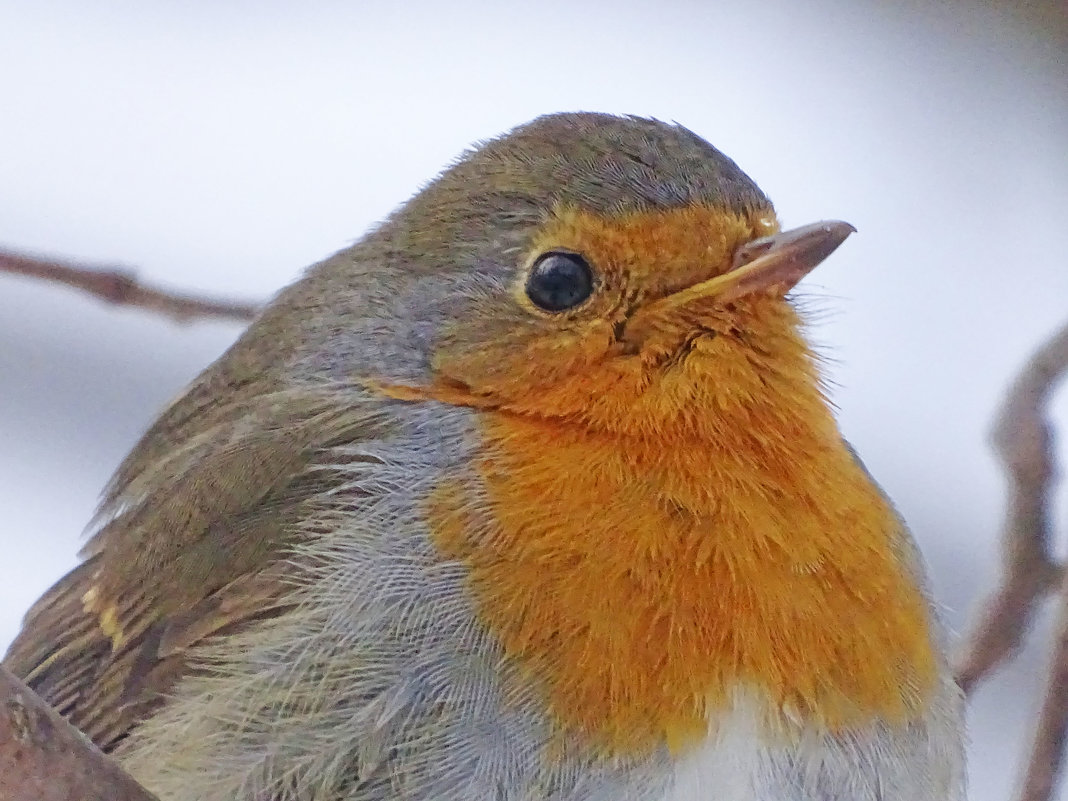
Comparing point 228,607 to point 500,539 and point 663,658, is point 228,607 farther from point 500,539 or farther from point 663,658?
point 663,658

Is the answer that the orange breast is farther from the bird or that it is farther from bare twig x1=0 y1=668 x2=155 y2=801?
bare twig x1=0 y1=668 x2=155 y2=801

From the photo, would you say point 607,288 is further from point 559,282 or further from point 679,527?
point 679,527

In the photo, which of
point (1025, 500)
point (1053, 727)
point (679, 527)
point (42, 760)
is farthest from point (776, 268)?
point (42, 760)

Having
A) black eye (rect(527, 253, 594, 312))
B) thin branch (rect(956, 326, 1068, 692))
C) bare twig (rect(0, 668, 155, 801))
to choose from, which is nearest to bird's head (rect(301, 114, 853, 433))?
black eye (rect(527, 253, 594, 312))

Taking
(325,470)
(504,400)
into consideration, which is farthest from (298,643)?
(504,400)

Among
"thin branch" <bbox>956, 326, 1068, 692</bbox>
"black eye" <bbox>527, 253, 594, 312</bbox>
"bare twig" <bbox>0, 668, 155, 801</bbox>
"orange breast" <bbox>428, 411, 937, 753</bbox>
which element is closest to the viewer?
"bare twig" <bbox>0, 668, 155, 801</bbox>

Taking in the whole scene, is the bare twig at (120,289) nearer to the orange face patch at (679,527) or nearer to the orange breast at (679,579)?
the orange face patch at (679,527)
